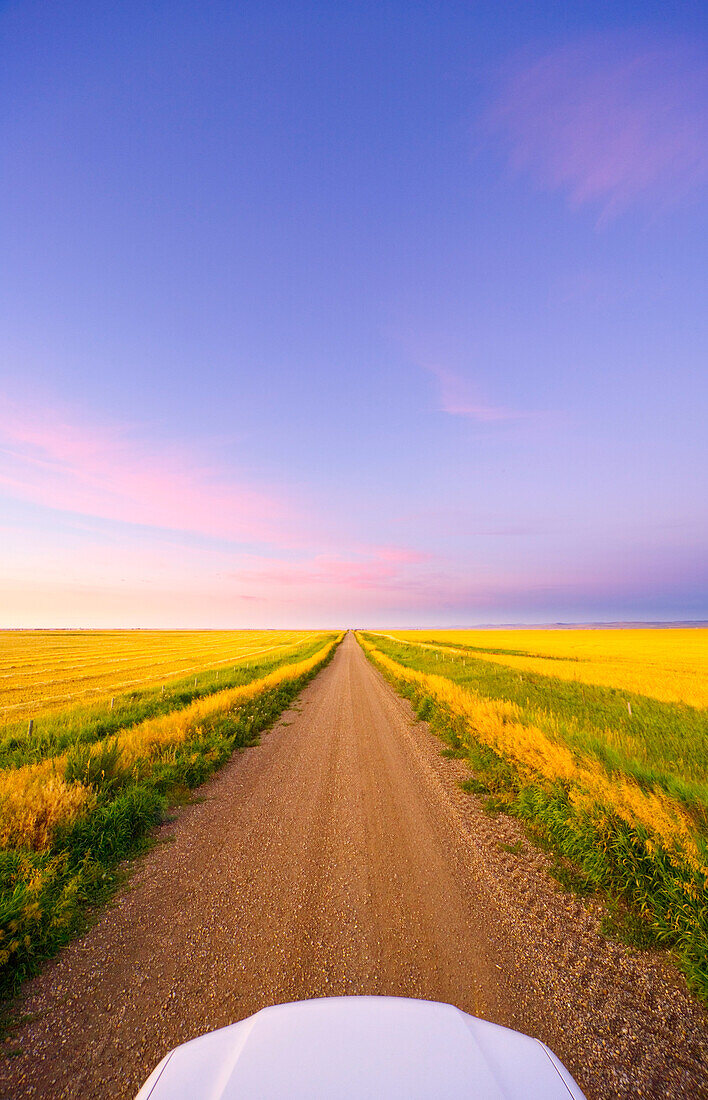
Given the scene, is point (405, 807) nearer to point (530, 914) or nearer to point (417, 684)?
point (530, 914)

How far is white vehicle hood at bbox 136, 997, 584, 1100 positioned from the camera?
1.61 m

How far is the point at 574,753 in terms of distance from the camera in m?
7.66

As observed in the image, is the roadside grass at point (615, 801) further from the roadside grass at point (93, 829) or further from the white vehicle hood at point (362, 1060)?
the roadside grass at point (93, 829)

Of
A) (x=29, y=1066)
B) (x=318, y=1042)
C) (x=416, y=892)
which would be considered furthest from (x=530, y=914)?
(x=29, y=1066)

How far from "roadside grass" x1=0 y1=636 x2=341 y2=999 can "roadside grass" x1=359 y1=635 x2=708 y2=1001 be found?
6.13 meters

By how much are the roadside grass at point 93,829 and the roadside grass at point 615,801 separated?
613 cm

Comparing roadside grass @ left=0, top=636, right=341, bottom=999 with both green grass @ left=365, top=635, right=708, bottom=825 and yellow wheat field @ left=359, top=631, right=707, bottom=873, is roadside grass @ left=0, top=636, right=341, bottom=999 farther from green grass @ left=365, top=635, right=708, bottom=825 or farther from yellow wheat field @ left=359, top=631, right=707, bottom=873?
green grass @ left=365, top=635, right=708, bottom=825

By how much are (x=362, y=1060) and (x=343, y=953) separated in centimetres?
292

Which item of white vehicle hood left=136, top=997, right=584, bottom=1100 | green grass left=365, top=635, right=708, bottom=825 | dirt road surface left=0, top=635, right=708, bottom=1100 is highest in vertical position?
white vehicle hood left=136, top=997, right=584, bottom=1100

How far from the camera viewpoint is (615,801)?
18.4ft

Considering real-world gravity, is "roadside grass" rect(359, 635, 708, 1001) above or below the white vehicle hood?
below

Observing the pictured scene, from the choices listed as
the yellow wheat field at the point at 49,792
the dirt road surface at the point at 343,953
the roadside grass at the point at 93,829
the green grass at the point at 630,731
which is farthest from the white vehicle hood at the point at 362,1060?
the green grass at the point at 630,731

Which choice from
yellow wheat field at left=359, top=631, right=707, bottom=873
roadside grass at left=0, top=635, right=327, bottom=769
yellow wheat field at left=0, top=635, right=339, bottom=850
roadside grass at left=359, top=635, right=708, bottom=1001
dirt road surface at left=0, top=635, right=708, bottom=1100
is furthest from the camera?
roadside grass at left=0, top=635, right=327, bottom=769

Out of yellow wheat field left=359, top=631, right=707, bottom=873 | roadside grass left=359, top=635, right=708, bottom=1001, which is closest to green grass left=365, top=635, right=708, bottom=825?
roadside grass left=359, top=635, right=708, bottom=1001
